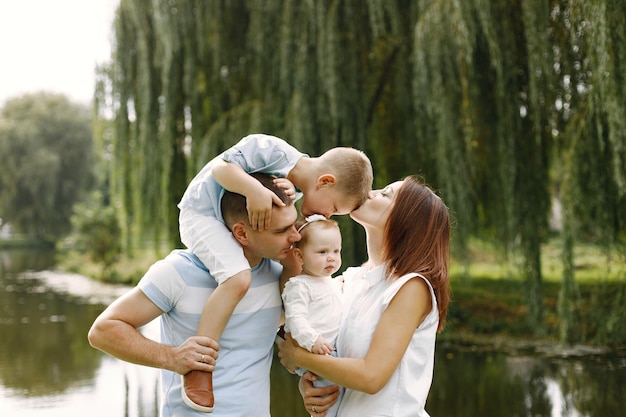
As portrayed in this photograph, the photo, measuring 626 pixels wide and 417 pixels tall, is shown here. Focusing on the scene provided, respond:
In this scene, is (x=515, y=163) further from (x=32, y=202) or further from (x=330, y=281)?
(x=32, y=202)

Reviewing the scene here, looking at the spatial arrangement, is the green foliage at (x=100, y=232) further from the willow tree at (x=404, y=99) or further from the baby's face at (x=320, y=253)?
the baby's face at (x=320, y=253)

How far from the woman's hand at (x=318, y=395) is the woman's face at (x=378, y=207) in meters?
0.41

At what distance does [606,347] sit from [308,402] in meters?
5.42

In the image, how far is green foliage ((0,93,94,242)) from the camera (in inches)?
739

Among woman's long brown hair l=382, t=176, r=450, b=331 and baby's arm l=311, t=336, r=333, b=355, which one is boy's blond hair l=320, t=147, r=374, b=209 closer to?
woman's long brown hair l=382, t=176, r=450, b=331

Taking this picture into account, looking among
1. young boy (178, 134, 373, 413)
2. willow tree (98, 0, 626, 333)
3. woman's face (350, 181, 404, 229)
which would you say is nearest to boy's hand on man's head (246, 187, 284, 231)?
young boy (178, 134, 373, 413)

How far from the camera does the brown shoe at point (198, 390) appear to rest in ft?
5.07

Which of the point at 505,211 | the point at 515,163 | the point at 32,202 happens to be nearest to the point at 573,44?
the point at 515,163

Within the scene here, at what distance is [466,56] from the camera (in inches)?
196

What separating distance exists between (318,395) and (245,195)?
52cm

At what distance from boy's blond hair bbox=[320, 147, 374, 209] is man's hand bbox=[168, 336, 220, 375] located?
0.50 m

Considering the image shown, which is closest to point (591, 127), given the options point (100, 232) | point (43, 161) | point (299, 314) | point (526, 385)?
point (526, 385)

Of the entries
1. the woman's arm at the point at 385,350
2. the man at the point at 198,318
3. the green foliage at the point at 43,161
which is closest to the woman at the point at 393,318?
the woman's arm at the point at 385,350

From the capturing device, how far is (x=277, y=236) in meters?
1.69
